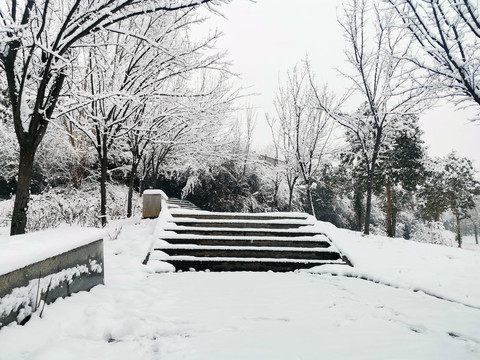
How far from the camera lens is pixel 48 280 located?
266 cm

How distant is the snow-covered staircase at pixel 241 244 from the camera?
5387mm

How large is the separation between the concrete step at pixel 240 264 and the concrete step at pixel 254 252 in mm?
250

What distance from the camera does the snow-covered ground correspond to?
90.8 inches

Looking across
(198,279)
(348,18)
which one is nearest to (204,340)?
(198,279)

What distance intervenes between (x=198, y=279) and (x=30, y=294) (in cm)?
247

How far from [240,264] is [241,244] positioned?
2.47ft

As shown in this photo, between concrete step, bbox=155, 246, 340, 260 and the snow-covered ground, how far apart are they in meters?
0.57

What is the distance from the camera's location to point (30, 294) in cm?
241

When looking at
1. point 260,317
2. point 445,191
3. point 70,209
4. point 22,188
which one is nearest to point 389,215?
point 445,191

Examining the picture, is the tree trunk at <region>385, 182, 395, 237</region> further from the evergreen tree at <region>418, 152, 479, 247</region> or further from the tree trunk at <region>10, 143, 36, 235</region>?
the tree trunk at <region>10, 143, 36, 235</region>

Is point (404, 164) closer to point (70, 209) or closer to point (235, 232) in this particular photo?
point (235, 232)

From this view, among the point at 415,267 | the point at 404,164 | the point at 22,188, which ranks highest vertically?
the point at 404,164

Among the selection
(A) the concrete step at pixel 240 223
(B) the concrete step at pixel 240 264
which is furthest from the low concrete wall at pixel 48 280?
(A) the concrete step at pixel 240 223

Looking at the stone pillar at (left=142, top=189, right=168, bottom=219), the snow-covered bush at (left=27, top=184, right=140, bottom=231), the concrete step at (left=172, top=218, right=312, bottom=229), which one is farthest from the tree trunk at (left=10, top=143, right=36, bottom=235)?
the stone pillar at (left=142, top=189, right=168, bottom=219)
